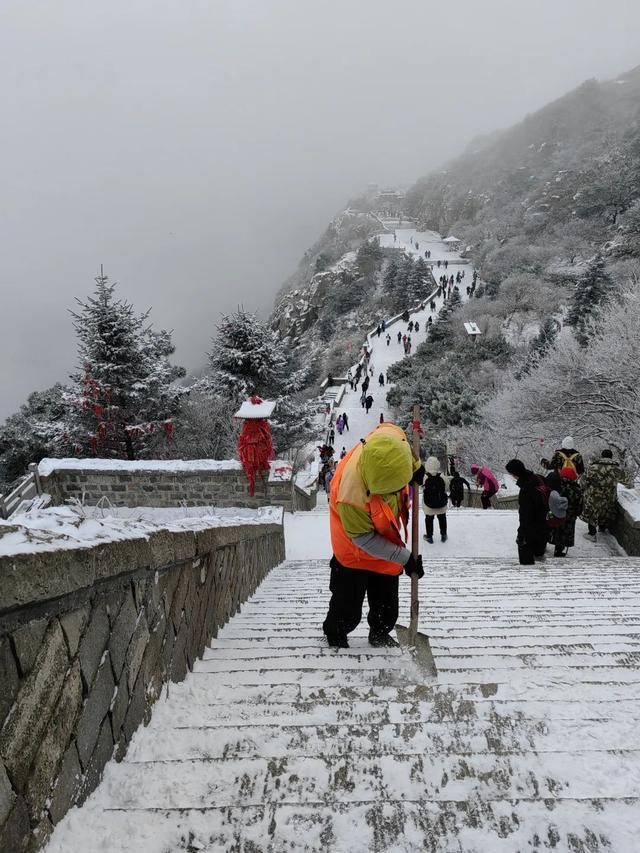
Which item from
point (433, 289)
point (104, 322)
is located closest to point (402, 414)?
point (104, 322)

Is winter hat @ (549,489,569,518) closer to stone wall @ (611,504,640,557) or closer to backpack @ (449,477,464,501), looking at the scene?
stone wall @ (611,504,640,557)

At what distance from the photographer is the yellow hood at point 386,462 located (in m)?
2.73

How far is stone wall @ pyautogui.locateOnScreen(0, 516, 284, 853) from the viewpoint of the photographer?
135 centimetres

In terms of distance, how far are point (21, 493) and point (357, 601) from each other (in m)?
9.86

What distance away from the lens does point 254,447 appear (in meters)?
11.4

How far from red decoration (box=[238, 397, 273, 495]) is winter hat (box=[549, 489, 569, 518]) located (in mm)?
6314

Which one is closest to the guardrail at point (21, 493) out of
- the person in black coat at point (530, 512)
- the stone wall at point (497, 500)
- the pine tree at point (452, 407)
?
the person in black coat at point (530, 512)

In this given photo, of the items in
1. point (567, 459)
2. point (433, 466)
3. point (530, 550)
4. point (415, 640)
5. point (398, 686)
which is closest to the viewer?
point (398, 686)

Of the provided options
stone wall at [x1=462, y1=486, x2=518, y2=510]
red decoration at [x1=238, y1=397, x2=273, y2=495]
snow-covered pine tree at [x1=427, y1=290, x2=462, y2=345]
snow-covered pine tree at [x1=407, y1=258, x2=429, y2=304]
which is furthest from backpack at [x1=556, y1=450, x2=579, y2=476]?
snow-covered pine tree at [x1=407, y1=258, x2=429, y2=304]

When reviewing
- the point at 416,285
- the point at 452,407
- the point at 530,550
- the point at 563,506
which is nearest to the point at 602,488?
the point at 563,506

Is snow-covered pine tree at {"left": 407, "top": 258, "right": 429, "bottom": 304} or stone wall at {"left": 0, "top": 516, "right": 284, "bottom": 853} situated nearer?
stone wall at {"left": 0, "top": 516, "right": 284, "bottom": 853}

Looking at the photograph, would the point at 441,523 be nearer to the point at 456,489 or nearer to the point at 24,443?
the point at 456,489

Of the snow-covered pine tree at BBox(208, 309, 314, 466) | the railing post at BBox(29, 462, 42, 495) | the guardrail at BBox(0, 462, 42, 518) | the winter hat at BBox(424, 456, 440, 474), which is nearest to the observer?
the winter hat at BBox(424, 456, 440, 474)

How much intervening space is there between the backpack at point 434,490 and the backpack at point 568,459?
1.88 m
